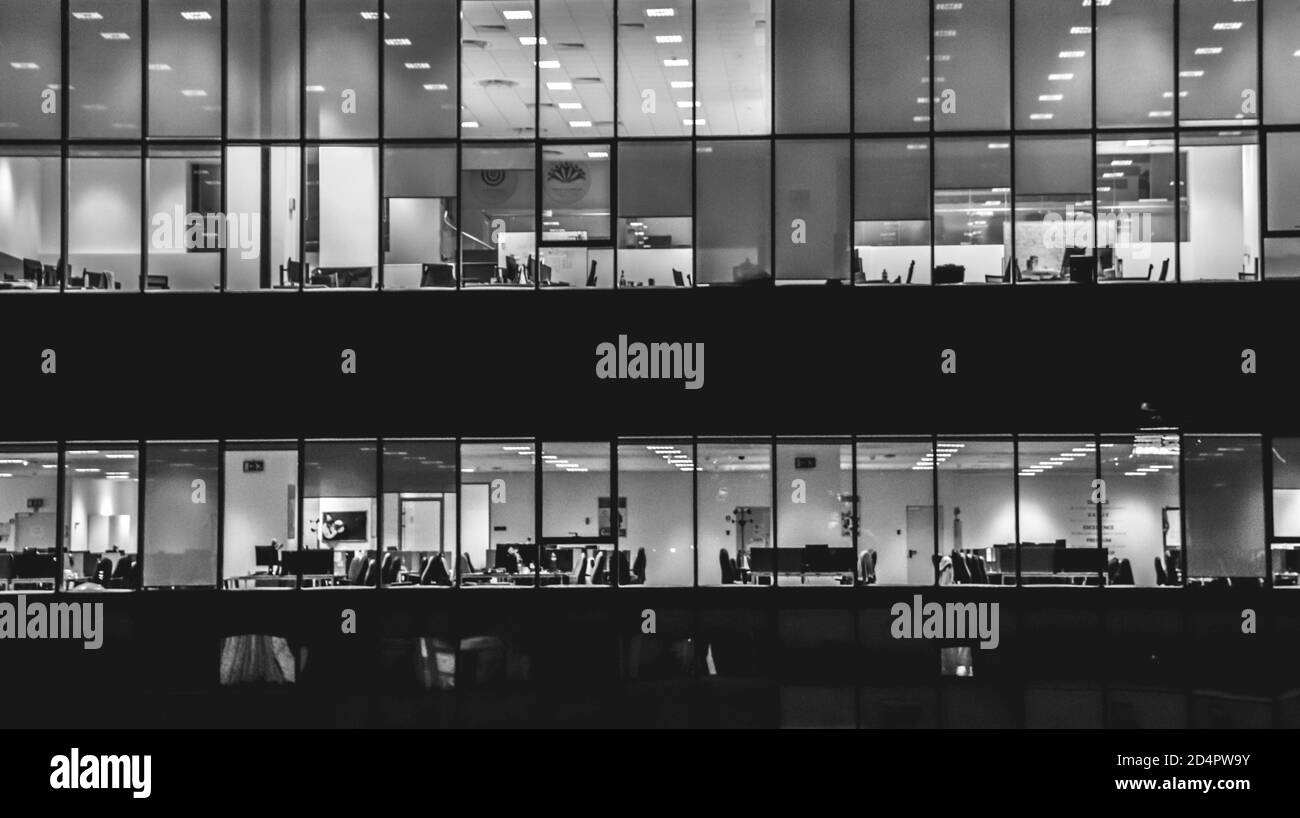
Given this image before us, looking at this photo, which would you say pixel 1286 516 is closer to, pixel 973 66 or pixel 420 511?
pixel 973 66

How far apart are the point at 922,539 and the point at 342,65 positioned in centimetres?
1054

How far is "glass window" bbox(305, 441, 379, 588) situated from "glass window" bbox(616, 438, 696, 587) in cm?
329

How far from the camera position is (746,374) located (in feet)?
70.7

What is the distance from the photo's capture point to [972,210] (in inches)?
853

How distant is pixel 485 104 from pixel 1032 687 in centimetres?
1107

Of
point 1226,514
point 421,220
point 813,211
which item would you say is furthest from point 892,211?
point 421,220

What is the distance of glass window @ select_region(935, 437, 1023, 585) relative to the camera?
69.5 feet

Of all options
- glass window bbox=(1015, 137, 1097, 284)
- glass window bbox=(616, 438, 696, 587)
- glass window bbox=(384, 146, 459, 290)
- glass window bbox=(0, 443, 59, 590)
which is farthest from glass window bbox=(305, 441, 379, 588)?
glass window bbox=(1015, 137, 1097, 284)

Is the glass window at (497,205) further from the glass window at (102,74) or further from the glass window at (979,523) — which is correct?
the glass window at (979,523)
